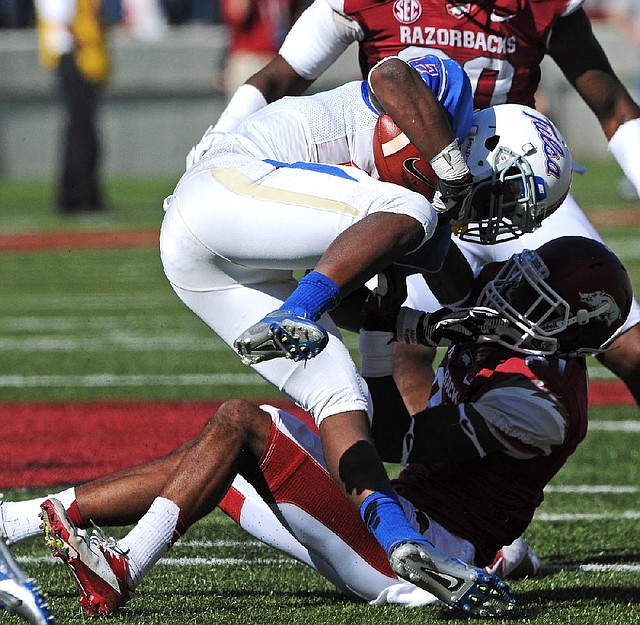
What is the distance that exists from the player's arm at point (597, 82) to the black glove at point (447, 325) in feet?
3.87

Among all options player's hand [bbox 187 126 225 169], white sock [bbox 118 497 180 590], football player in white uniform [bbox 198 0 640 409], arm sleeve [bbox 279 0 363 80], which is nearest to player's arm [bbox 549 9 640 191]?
football player in white uniform [bbox 198 0 640 409]

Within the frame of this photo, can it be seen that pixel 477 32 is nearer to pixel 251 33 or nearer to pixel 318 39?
pixel 318 39

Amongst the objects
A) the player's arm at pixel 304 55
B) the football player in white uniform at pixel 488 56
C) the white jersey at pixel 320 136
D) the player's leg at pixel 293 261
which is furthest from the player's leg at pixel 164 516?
the player's arm at pixel 304 55

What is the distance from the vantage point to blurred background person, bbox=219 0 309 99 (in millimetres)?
13000

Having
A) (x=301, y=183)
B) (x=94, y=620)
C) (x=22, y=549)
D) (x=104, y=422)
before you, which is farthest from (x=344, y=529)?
(x=104, y=422)

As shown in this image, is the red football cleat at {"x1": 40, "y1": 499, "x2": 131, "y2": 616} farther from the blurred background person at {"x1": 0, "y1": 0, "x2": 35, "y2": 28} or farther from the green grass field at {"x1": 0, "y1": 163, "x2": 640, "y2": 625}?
the blurred background person at {"x1": 0, "y1": 0, "x2": 35, "y2": 28}

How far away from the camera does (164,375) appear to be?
6977 mm

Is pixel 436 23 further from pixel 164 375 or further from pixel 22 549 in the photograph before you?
pixel 164 375

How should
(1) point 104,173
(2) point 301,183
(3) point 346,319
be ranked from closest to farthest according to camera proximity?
(2) point 301,183 < (3) point 346,319 < (1) point 104,173

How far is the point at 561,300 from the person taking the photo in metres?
3.40

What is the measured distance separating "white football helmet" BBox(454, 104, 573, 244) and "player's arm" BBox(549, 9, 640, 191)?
105cm

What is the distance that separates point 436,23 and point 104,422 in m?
2.36

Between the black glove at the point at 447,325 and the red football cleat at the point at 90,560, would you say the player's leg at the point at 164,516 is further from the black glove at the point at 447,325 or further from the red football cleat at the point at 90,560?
the black glove at the point at 447,325

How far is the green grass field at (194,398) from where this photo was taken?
342cm
